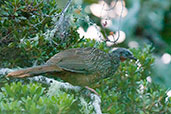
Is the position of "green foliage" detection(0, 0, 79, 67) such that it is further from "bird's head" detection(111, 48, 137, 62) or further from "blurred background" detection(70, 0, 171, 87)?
"blurred background" detection(70, 0, 171, 87)

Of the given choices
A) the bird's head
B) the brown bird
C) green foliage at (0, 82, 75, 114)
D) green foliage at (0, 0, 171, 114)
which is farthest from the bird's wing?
green foliage at (0, 82, 75, 114)

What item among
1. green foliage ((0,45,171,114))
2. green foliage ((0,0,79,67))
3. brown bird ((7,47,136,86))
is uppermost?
green foliage ((0,0,79,67))

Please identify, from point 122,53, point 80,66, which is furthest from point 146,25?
point 80,66

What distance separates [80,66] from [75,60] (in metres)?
0.10

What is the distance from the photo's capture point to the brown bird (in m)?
5.06

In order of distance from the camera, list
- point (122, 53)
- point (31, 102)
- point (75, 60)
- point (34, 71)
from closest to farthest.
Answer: point (31, 102) → point (34, 71) → point (75, 60) → point (122, 53)

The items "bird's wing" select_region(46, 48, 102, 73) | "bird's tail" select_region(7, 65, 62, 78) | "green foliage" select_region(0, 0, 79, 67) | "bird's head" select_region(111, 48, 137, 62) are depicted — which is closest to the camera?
"bird's tail" select_region(7, 65, 62, 78)

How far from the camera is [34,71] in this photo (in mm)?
4820

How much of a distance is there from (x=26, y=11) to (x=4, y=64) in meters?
0.76

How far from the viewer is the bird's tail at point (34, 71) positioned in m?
4.68

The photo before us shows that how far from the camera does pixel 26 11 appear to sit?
5113 mm

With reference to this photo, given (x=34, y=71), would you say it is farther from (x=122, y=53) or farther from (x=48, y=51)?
(x=122, y=53)

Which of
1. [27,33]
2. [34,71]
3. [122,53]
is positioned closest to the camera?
[34,71]

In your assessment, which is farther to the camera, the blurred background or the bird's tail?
the blurred background
